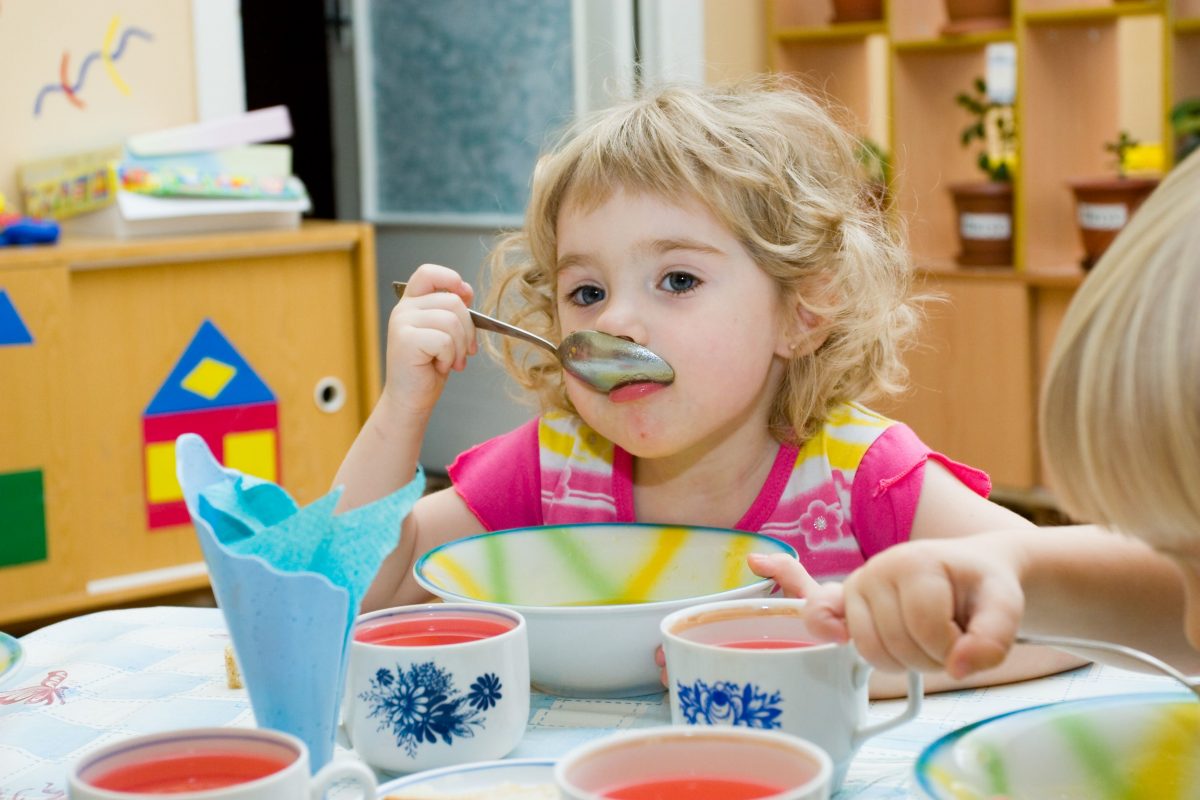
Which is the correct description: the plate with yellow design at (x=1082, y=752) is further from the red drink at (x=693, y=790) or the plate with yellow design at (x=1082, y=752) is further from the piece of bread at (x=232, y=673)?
the piece of bread at (x=232, y=673)

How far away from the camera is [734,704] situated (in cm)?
66

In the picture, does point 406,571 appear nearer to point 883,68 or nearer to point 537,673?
point 537,673

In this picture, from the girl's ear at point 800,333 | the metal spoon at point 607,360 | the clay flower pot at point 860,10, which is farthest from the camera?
the clay flower pot at point 860,10

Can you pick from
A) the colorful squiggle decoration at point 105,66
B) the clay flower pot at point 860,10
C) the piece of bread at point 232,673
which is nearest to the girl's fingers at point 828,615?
the piece of bread at point 232,673

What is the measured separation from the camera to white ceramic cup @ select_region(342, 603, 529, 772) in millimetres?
688

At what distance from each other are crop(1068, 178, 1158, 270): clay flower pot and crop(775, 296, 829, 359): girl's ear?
7.32ft

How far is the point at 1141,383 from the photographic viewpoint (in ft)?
1.76

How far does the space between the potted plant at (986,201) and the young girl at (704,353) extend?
244 centimetres

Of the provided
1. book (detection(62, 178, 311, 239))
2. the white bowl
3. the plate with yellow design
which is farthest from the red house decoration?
the plate with yellow design

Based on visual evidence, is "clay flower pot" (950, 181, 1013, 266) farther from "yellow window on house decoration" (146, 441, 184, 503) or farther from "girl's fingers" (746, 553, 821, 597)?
"girl's fingers" (746, 553, 821, 597)

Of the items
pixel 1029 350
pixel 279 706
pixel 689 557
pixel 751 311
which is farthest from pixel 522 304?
pixel 1029 350

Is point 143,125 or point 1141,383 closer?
point 1141,383

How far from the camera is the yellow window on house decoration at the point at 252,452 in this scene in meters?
2.61

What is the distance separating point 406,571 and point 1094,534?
542 mm
